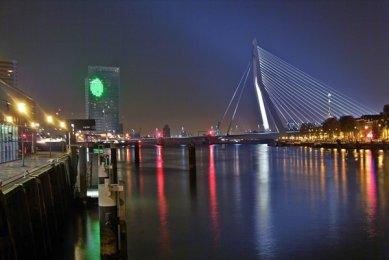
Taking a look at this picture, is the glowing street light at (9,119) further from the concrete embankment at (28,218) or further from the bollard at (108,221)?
the bollard at (108,221)

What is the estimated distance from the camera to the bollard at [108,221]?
796 cm

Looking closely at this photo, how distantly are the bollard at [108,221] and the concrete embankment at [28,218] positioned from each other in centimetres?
156

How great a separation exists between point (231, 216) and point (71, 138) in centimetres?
1403

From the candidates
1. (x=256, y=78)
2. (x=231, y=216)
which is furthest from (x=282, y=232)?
(x=256, y=78)

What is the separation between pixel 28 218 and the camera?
9.97m

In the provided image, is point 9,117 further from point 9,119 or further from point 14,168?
point 14,168

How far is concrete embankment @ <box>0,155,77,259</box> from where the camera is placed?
811cm

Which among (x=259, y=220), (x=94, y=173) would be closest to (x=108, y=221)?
(x=259, y=220)

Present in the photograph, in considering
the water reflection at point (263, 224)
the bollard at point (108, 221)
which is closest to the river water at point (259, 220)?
the water reflection at point (263, 224)

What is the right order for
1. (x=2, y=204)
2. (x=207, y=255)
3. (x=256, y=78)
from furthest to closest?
(x=256, y=78) → (x=207, y=255) → (x=2, y=204)

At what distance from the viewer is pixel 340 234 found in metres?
14.8

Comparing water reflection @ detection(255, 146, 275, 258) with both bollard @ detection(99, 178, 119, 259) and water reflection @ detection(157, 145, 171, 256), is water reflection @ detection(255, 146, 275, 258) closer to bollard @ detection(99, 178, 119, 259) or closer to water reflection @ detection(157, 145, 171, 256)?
water reflection @ detection(157, 145, 171, 256)

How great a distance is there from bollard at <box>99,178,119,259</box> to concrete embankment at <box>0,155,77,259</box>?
1.56m

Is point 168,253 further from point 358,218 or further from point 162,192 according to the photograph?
point 162,192
